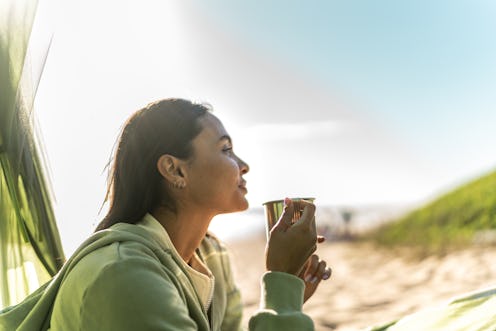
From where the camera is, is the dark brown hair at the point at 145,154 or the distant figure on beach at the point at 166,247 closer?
the distant figure on beach at the point at 166,247

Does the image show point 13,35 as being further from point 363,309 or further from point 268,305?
point 363,309

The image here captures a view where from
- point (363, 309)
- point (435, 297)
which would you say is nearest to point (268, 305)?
point (363, 309)

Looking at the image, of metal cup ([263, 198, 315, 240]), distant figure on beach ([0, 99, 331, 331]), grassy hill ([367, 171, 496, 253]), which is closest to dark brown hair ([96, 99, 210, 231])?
distant figure on beach ([0, 99, 331, 331])

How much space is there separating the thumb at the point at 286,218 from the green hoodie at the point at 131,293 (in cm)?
8

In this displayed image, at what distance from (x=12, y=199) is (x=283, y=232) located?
37.6 inches

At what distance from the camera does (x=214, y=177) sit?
1079mm

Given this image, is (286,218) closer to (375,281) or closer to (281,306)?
(281,306)

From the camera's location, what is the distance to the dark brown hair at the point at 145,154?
107 cm

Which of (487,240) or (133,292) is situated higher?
(133,292)

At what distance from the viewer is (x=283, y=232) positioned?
0.96m

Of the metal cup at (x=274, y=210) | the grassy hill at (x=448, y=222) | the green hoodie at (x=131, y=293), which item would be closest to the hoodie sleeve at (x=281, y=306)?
the green hoodie at (x=131, y=293)

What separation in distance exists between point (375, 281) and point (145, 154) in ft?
17.8

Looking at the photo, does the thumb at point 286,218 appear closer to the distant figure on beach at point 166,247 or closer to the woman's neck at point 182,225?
the distant figure on beach at point 166,247

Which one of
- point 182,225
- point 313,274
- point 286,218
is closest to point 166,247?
point 182,225
